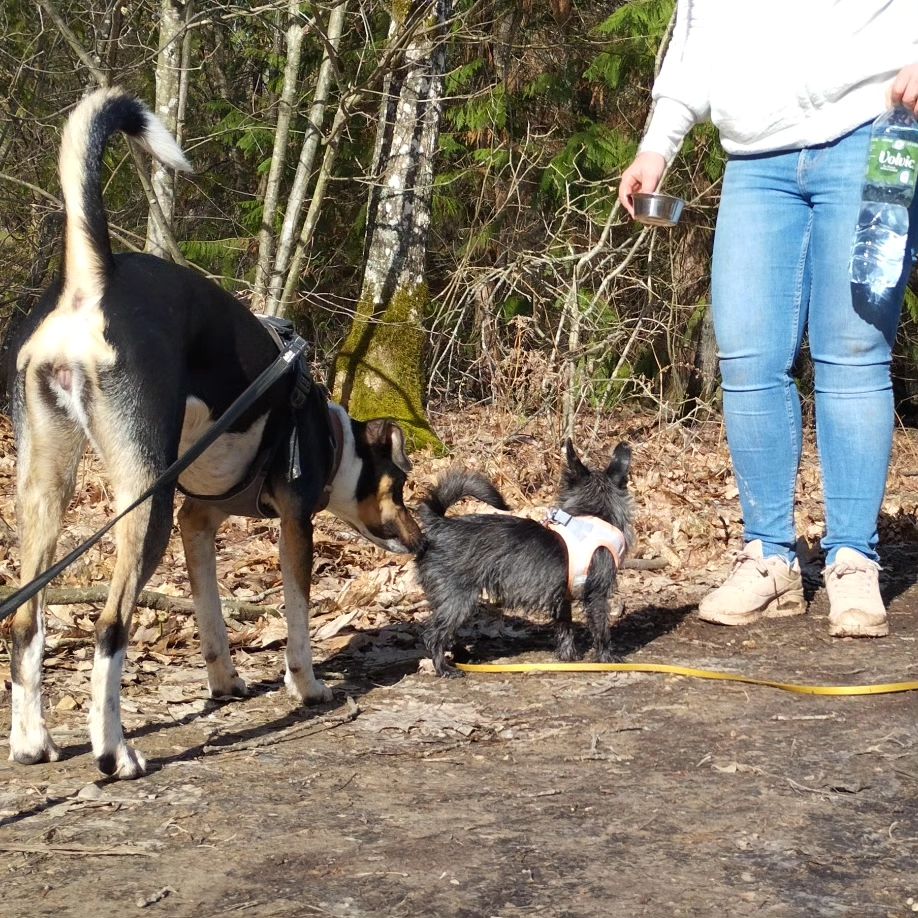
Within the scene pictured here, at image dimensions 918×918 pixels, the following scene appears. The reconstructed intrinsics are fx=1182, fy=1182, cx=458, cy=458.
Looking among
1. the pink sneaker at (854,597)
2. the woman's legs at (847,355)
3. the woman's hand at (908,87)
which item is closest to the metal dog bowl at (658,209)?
the woman's legs at (847,355)

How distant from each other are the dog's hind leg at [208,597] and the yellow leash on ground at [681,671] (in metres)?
0.93

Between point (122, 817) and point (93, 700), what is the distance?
443mm

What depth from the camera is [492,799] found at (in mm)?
3348

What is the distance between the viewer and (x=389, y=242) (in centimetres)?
983

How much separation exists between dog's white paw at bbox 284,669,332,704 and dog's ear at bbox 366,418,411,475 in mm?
1013

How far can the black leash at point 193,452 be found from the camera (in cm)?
308

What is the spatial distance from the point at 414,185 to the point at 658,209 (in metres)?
5.34

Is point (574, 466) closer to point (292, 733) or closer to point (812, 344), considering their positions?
point (812, 344)

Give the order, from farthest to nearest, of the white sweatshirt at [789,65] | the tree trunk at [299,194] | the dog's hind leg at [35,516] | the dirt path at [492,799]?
the tree trunk at [299,194] → the white sweatshirt at [789,65] → the dog's hind leg at [35,516] → the dirt path at [492,799]

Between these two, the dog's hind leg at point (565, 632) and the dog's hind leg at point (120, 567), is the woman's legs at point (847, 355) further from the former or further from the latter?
the dog's hind leg at point (120, 567)

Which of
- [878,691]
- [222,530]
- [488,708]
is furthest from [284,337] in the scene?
[222,530]

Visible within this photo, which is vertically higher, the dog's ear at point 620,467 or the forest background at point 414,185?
the forest background at point 414,185

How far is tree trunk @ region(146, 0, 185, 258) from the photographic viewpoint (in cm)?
859

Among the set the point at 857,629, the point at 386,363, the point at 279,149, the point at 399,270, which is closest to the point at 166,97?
the point at 279,149
